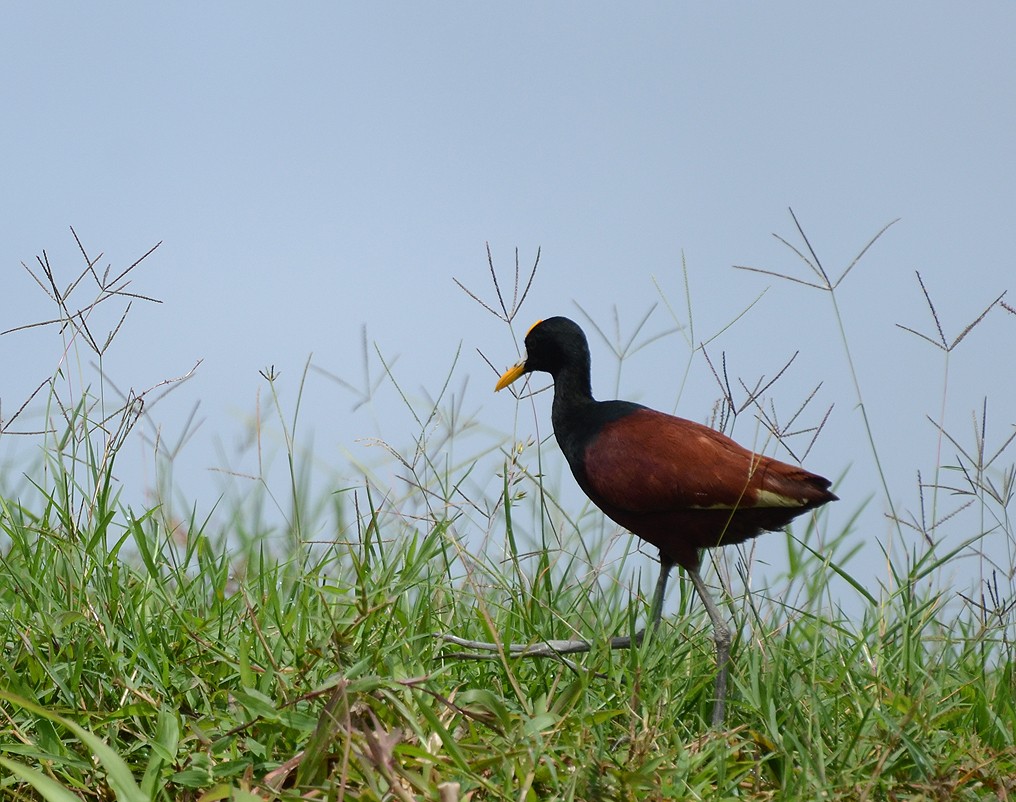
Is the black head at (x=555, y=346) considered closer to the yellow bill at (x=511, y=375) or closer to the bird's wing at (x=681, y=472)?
the yellow bill at (x=511, y=375)

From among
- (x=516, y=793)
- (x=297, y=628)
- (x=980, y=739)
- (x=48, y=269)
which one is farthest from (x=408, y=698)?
(x=48, y=269)

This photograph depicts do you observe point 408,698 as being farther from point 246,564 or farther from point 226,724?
point 246,564

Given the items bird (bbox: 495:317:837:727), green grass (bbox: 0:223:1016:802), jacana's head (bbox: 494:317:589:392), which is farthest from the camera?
jacana's head (bbox: 494:317:589:392)

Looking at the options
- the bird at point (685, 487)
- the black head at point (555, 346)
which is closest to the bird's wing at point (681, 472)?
the bird at point (685, 487)

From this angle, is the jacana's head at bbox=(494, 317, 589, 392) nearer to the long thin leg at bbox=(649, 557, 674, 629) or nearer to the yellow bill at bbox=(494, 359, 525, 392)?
the yellow bill at bbox=(494, 359, 525, 392)

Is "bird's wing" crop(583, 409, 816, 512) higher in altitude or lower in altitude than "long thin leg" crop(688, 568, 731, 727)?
higher

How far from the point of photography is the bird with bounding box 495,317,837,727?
3.98 m

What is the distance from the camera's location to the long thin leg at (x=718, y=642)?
343 centimetres

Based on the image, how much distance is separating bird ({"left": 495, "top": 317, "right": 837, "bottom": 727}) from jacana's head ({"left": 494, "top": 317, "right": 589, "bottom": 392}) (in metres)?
0.48

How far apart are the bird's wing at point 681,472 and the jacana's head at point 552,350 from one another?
621mm

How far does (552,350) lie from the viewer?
194 inches

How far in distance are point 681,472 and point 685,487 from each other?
57 millimetres

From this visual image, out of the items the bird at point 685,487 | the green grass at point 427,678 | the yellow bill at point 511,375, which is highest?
the yellow bill at point 511,375

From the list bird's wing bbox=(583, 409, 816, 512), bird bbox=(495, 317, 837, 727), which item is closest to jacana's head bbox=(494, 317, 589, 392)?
bird bbox=(495, 317, 837, 727)
